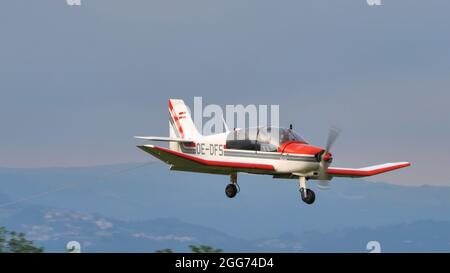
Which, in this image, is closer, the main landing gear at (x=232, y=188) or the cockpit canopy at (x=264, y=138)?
the cockpit canopy at (x=264, y=138)

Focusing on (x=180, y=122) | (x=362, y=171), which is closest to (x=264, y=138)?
(x=362, y=171)

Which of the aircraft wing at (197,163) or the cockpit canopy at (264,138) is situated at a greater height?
the cockpit canopy at (264,138)

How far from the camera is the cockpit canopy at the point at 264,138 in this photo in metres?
37.8

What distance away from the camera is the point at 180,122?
44688mm

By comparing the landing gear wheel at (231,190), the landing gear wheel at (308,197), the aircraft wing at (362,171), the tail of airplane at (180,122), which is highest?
the tail of airplane at (180,122)

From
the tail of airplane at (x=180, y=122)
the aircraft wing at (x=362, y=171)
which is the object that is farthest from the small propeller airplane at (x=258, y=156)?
the tail of airplane at (x=180, y=122)

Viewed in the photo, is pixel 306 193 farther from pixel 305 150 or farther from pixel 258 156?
pixel 258 156

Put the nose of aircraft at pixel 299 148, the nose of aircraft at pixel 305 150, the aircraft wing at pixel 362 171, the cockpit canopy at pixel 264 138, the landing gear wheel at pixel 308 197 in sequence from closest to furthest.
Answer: the nose of aircraft at pixel 305 150
the nose of aircraft at pixel 299 148
the landing gear wheel at pixel 308 197
the cockpit canopy at pixel 264 138
the aircraft wing at pixel 362 171

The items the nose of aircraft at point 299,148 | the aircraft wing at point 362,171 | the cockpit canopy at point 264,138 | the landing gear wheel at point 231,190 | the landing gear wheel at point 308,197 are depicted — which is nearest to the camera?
the nose of aircraft at point 299,148

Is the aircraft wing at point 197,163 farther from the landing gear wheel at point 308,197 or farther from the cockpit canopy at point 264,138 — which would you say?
the landing gear wheel at point 308,197

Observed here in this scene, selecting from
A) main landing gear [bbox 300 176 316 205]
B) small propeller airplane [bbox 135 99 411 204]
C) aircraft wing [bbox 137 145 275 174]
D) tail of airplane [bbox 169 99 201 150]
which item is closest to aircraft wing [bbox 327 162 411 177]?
small propeller airplane [bbox 135 99 411 204]

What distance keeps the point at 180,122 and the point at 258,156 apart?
7.69m
